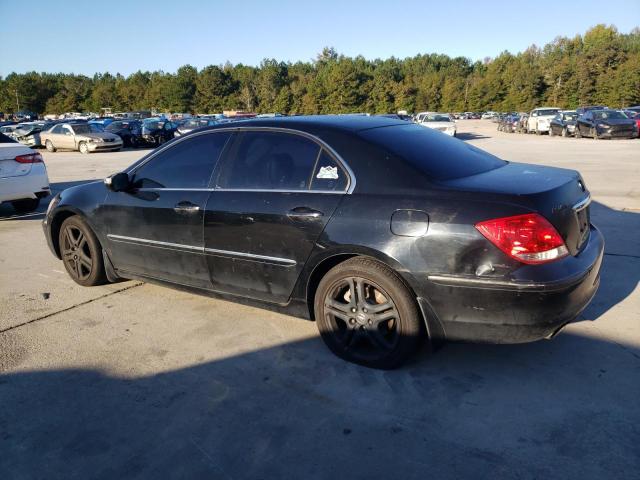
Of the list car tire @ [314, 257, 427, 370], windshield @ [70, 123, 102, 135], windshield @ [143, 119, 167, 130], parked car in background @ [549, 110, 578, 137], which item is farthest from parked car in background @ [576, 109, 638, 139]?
car tire @ [314, 257, 427, 370]

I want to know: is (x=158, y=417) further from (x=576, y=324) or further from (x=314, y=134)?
(x=576, y=324)

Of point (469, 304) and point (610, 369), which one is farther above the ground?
point (469, 304)

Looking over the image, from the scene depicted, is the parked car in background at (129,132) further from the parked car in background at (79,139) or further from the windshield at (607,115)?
the windshield at (607,115)

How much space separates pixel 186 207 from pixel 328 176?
130 cm

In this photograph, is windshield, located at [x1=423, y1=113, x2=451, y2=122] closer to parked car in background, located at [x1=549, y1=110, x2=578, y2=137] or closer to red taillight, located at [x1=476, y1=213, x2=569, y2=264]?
parked car in background, located at [x1=549, y1=110, x2=578, y2=137]

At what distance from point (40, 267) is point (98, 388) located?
3.33m

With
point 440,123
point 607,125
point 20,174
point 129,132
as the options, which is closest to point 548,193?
point 20,174

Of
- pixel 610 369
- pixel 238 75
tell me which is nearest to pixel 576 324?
pixel 610 369

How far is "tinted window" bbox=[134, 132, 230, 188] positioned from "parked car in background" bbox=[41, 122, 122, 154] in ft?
76.1

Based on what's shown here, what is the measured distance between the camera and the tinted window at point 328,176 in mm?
3387

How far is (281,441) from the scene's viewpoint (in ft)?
8.71

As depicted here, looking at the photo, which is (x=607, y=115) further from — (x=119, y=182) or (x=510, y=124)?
(x=119, y=182)

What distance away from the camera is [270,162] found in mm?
3771

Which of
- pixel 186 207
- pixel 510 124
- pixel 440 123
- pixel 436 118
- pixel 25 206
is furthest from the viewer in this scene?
pixel 510 124
